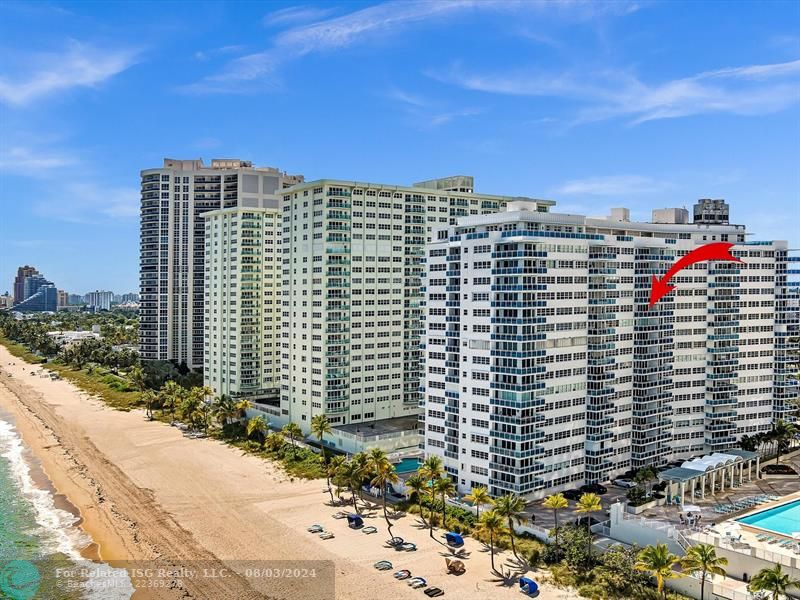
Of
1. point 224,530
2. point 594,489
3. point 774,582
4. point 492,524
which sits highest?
point 492,524

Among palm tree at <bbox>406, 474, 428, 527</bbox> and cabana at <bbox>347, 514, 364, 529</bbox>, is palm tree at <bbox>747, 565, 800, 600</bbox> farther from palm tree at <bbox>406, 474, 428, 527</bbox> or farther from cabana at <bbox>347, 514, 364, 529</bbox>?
cabana at <bbox>347, 514, 364, 529</bbox>

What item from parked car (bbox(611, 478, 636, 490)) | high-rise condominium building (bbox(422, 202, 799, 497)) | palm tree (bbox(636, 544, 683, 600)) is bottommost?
parked car (bbox(611, 478, 636, 490))

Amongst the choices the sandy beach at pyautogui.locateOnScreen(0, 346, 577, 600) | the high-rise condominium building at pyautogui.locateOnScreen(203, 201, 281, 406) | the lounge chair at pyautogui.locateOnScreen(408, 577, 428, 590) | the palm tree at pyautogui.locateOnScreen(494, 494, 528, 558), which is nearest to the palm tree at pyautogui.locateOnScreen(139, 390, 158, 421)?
the high-rise condominium building at pyautogui.locateOnScreen(203, 201, 281, 406)

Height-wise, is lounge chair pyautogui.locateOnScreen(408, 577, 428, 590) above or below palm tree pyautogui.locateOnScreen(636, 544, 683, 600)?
below

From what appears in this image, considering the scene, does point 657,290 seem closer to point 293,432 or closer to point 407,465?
point 407,465

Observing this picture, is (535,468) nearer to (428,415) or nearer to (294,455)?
(428,415)

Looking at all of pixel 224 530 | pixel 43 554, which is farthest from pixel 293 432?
pixel 43 554

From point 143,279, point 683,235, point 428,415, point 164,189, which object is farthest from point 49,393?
point 683,235
